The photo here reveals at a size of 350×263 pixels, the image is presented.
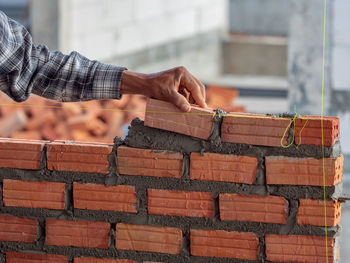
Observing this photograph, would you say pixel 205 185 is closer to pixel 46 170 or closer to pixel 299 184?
pixel 299 184

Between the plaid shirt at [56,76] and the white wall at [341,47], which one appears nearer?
the plaid shirt at [56,76]

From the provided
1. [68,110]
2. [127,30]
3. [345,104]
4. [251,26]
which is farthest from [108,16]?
[251,26]

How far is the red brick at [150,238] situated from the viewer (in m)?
2.51

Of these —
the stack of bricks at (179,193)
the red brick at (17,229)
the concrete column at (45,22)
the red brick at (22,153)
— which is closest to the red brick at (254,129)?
the stack of bricks at (179,193)

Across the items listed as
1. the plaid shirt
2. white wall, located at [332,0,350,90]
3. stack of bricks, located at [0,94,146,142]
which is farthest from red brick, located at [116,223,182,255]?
stack of bricks, located at [0,94,146,142]

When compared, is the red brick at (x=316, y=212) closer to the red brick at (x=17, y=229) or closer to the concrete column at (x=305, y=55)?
the red brick at (x=17, y=229)

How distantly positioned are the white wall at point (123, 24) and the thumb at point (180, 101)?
259 inches

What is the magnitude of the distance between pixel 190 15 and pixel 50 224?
10.4m

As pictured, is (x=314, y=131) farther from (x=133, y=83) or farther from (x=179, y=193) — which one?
(x=133, y=83)

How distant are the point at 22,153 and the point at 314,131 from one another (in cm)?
123

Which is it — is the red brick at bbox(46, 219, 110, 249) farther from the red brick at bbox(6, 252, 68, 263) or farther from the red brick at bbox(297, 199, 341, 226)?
the red brick at bbox(297, 199, 341, 226)

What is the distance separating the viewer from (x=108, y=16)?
9719mm

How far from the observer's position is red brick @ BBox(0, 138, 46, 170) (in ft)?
8.42

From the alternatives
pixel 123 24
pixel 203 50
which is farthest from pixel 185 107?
pixel 203 50
